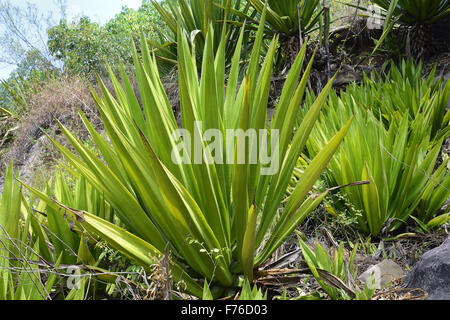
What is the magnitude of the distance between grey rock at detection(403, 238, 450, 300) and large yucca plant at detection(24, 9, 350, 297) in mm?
415

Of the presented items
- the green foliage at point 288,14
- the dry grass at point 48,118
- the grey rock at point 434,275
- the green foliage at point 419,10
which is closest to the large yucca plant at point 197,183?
the grey rock at point 434,275

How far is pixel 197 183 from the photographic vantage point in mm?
1162

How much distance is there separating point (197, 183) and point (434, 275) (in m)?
0.78

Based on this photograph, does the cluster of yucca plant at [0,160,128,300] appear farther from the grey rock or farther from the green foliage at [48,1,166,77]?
the green foliage at [48,1,166,77]

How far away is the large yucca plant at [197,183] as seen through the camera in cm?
107

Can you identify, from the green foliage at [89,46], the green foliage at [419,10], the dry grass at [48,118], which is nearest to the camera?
the green foliage at [419,10]

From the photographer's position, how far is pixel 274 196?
132 cm

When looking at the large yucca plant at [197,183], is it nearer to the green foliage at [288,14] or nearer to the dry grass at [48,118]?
the green foliage at [288,14]

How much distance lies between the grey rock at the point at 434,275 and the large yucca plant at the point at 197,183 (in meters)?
0.42

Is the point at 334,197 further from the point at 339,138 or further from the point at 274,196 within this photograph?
the point at 339,138

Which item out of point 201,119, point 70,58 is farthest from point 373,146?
point 70,58

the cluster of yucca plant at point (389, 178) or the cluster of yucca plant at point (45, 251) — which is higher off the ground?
the cluster of yucca plant at point (389, 178)

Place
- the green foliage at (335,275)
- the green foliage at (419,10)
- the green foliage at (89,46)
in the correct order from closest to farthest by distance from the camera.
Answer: the green foliage at (335,275) → the green foliage at (419,10) → the green foliage at (89,46)
